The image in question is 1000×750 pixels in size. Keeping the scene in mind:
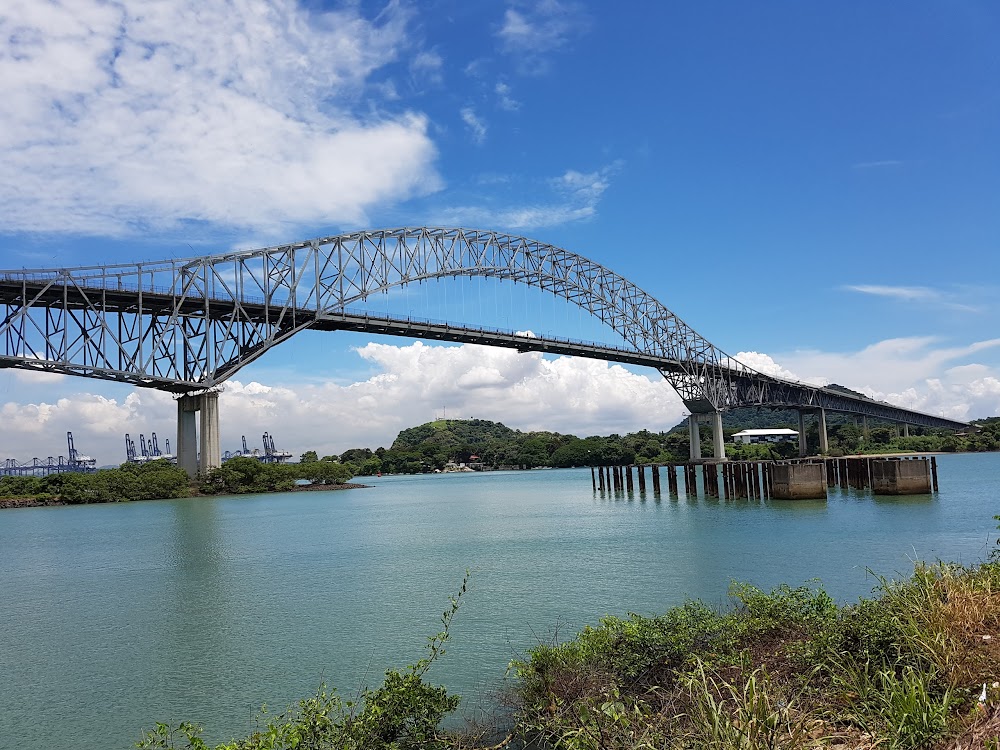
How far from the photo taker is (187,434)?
194 ft

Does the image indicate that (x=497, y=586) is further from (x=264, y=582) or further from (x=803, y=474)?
(x=803, y=474)

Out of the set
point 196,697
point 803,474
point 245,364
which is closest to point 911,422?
point 803,474

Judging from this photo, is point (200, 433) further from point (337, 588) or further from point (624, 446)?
point (624, 446)

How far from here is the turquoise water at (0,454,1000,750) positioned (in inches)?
427

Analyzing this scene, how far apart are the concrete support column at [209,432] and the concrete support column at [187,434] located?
606mm

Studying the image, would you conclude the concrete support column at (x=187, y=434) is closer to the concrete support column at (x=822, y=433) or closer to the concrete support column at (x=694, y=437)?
the concrete support column at (x=694, y=437)

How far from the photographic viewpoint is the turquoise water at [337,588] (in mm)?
10836

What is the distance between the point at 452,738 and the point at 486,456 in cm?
15027

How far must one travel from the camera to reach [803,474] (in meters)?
41.2

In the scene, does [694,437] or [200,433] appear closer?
[200,433]

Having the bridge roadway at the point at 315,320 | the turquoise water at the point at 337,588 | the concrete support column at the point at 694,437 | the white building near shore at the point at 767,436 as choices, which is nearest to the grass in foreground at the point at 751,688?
the turquoise water at the point at 337,588

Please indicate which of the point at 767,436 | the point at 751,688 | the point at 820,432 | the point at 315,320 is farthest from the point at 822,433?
the point at 751,688

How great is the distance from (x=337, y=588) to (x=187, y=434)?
4533 cm

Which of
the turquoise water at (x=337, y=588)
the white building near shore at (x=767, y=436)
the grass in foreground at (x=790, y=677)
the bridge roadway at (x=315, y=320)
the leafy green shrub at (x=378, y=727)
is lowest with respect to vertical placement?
the turquoise water at (x=337, y=588)
